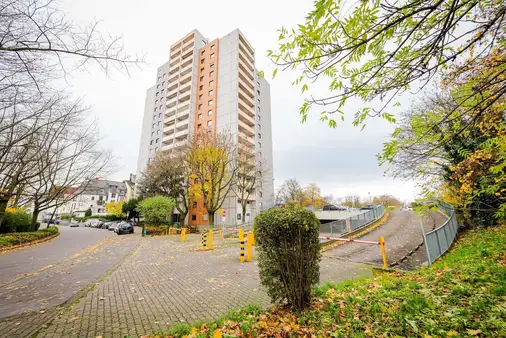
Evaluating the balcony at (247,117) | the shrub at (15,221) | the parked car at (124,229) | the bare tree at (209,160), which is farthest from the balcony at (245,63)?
the shrub at (15,221)

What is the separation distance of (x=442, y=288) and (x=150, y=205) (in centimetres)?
2620

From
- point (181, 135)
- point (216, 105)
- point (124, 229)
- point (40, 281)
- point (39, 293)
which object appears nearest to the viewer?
point (39, 293)

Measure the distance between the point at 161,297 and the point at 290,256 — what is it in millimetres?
3684

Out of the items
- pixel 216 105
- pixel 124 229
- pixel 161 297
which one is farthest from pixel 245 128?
pixel 161 297

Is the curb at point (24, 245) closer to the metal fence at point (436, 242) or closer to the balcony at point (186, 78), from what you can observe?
the metal fence at point (436, 242)

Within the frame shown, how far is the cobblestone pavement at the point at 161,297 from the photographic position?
3.68m

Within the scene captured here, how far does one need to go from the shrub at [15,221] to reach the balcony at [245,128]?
29.1 meters

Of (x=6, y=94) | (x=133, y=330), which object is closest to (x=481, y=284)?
(x=133, y=330)

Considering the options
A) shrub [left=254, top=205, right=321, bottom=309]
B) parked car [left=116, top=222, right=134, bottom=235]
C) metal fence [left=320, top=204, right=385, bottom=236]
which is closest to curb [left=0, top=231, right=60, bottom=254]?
parked car [left=116, top=222, right=134, bottom=235]

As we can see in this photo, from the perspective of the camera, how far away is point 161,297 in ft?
16.6

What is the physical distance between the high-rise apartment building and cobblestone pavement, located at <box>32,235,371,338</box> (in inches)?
979

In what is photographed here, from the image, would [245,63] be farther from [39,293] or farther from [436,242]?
[39,293]

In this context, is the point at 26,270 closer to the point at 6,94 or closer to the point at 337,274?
the point at 6,94

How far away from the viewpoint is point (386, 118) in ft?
9.24
